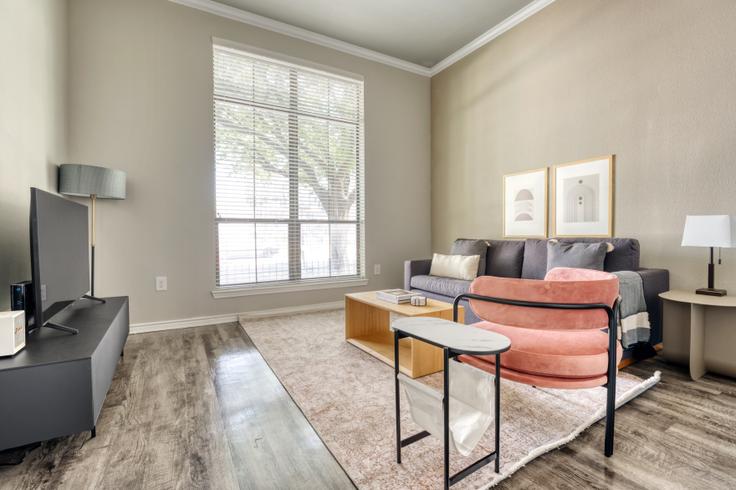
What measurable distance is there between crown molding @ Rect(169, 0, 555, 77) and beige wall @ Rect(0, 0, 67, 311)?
127 centimetres

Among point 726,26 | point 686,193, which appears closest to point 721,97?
point 726,26

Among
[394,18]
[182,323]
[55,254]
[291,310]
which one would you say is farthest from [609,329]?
[394,18]

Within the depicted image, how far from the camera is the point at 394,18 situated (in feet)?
11.9

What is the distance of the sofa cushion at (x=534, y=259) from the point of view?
3.09m

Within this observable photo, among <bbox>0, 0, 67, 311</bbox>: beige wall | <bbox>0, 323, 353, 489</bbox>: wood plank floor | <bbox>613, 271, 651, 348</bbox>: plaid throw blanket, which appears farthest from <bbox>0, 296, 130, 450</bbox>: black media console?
<bbox>613, 271, 651, 348</bbox>: plaid throw blanket

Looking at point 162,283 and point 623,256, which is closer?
point 623,256

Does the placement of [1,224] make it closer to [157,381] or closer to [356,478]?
[157,381]

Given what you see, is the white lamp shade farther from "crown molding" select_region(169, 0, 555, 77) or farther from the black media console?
the black media console

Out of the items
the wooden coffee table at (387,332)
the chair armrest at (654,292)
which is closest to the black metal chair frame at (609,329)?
the wooden coffee table at (387,332)

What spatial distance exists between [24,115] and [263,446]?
234 centimetres

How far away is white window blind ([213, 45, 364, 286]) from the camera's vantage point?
3.56 m

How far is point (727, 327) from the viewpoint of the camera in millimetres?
2055

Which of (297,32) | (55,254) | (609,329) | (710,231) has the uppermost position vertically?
(297,32)

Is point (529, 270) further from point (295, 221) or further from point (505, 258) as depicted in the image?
point (295, 221)
